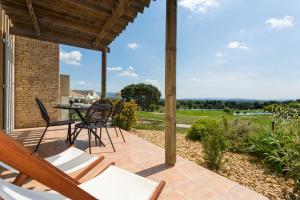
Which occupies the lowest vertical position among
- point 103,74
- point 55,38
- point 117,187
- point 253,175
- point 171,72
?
point 253,175

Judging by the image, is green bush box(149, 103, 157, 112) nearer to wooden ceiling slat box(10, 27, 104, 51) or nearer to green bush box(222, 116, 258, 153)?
wooden ceiling slat box(10, 27, 104, 51)

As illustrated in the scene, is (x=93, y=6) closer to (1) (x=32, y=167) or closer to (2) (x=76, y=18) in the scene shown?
(2) (x=76, y=18)

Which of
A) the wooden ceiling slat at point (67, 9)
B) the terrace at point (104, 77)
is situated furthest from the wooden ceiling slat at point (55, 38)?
the wooden ceiling slat at point (67, 9)

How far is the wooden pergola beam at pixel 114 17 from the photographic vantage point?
4.07 meters

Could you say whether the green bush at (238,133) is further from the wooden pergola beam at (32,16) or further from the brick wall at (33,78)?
the brick wall at (33,78)

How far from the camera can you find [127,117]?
711 centimetres

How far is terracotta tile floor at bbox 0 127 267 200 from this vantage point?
2.35 metres

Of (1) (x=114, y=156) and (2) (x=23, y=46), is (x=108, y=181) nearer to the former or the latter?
(1) (x=114, y=156)

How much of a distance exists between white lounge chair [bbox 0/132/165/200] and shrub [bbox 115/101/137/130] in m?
5.17

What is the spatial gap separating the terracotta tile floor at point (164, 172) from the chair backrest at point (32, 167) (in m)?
1.54

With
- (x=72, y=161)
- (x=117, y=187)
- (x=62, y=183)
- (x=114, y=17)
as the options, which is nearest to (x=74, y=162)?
(x=72, y=161)

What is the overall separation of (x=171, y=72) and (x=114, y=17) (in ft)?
7.59

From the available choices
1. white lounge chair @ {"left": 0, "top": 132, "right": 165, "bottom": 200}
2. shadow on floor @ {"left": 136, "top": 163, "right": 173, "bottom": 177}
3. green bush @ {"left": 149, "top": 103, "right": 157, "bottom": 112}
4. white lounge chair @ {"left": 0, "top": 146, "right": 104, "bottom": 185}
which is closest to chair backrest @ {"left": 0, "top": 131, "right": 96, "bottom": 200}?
white lounge chair @ {"left": 0, "top": 132, "right": 165, "bottom": 200}

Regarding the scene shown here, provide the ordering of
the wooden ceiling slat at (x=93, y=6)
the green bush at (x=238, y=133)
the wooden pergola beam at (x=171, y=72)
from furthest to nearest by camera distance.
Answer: the green bush at (x=238, y=133), the wooden ceiling slat at (x=93, y=6), the wooden pergola beam at (x=171, y=72)
